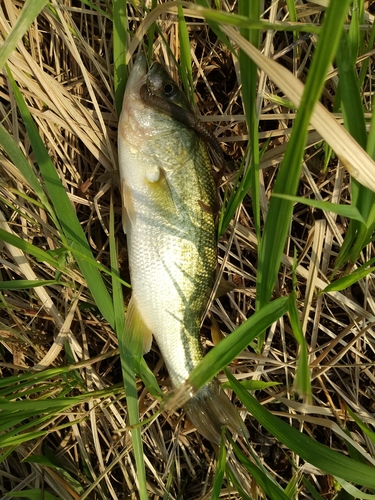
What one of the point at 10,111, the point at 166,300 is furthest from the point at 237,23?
the point at 10,111

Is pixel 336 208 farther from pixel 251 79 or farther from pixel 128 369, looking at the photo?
pixel 128 369

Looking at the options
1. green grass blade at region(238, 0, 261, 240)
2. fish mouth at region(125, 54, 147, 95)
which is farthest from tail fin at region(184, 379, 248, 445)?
fish mouth at region(125, 54, 147, 95)

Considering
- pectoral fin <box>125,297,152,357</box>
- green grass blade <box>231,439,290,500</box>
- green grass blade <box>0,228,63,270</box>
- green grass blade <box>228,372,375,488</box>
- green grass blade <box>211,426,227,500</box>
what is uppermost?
green grass blade <box>0,228,63,270</box>

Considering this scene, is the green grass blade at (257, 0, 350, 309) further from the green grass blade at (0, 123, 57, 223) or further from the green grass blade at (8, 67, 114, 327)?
the green grass blade at (0, 123, 57, 223)

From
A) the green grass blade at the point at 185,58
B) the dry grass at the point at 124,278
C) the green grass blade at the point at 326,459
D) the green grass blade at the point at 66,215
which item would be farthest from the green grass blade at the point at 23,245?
the green grass blade at the point at 326,459

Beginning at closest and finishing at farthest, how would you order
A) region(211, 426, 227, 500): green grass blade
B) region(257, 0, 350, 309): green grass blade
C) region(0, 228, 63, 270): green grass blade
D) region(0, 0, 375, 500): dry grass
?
1. region(257, 0, 350, 309): green grass blade
2. region(0, 228, 63, 270): green grass blade
3. region(211, 426, 227, 500): green grass blade
4. region(0, 0, 375, 500): dry grass

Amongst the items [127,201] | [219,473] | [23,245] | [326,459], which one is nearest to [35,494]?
[219,473]

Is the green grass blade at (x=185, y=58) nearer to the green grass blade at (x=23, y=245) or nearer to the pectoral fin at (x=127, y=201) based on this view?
the pectoral fin at (x=127, y=201)
